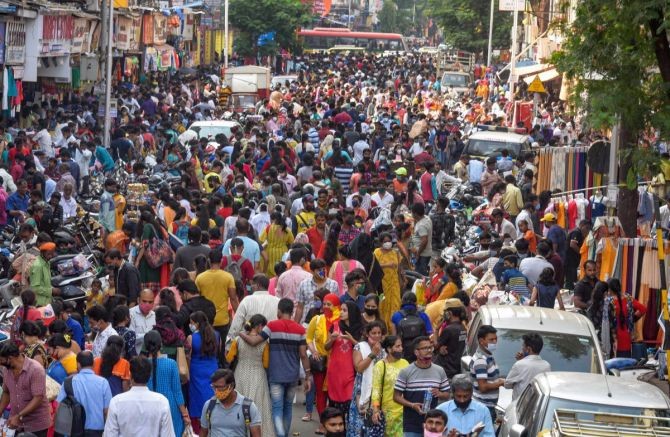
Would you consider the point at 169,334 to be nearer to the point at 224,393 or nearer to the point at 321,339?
the point at 321,339

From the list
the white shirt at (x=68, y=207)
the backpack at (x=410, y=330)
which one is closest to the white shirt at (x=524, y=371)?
the backpack at (x=410, y=330)

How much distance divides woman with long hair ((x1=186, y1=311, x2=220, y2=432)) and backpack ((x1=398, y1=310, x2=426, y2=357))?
173 centimetres

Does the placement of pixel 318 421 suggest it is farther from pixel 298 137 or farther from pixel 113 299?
pixel 298 137

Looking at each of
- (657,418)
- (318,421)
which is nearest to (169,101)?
(318,421)

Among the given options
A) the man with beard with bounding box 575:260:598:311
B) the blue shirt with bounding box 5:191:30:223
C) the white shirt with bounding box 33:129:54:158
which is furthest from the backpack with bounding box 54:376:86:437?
the white shirt with bounding box 33:129:54:158

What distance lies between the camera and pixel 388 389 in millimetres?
11656

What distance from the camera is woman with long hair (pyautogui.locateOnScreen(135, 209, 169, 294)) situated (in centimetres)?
1678

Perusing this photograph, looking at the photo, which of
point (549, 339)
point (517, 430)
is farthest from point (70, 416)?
point (549, 339)

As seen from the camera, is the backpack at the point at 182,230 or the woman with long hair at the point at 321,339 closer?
the woman with long hair at the point at 321,339

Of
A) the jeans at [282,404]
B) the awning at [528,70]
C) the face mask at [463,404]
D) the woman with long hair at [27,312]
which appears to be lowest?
the jeans at [282,404]

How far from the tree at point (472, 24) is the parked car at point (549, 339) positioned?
6066 centimetres

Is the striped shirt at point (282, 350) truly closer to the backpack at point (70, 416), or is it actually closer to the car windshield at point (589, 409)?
the backpack at point (70, 416)

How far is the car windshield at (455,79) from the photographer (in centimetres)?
6525

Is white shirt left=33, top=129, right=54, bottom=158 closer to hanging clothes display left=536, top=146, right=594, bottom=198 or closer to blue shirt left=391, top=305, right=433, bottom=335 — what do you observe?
hanging clothes display left=536, top=146, right=594, bottom=198
